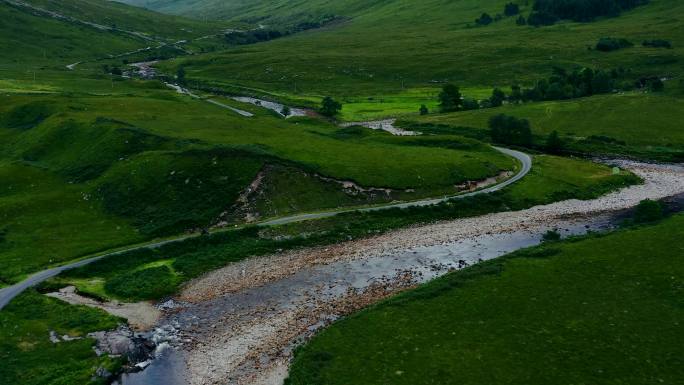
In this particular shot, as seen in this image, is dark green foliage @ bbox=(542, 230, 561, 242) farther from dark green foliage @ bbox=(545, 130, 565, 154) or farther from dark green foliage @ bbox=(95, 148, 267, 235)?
dark green foliage @ bbox=(545, 130, 565, 154)

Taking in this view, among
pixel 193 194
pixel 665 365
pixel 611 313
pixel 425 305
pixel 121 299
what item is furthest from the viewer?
pixel 193 194

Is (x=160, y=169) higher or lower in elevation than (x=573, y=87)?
lower

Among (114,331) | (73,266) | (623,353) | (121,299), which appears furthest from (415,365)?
(73,266)

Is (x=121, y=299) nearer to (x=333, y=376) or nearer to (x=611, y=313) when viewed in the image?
(x=333, y=376)

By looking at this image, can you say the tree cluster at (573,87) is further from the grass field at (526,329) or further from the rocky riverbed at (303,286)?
the grass field at (526,329)

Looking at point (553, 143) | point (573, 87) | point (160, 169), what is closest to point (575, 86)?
point (573, 87)

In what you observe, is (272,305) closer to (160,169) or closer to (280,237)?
(280,237)
